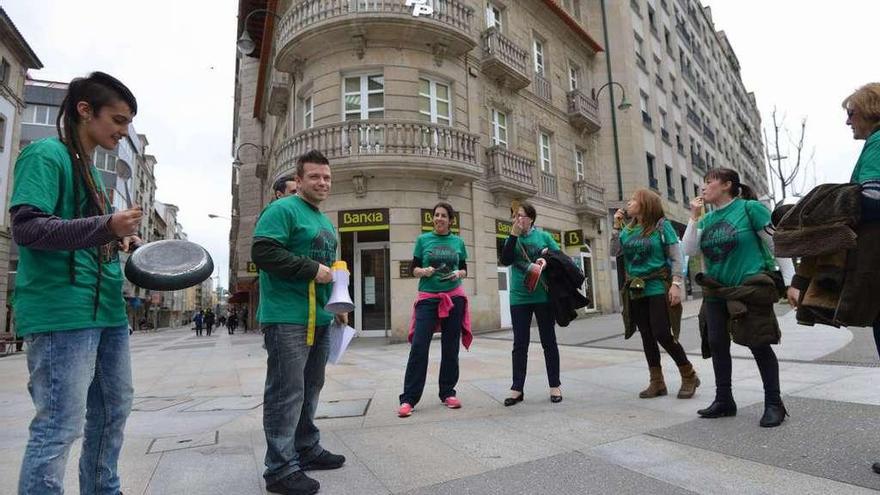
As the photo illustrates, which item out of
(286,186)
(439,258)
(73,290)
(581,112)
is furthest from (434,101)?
(73,290)

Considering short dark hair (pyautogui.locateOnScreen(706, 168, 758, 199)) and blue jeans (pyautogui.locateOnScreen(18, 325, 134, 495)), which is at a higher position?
short dark hair (pyautogui.locateOnScreen(706, 168, 758, 199))

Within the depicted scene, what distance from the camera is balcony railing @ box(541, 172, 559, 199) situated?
17281 mm

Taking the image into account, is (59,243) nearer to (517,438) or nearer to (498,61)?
(517,438)

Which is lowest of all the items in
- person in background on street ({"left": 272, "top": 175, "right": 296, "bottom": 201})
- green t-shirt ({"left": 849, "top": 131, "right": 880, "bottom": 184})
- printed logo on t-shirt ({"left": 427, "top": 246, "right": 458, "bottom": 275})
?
printed logo on t-shirt ({"left": 427, "top": 246, "right": 458, "bottom": 275})

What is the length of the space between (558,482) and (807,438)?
169cm

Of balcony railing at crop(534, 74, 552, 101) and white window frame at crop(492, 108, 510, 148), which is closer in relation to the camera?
white window frame at crop(492, 108, 510, 148)

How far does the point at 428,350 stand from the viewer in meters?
4.43

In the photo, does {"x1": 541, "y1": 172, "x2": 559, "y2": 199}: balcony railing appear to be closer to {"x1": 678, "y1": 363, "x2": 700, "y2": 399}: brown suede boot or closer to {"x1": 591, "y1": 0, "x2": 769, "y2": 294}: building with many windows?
{"x1": 591, "y1": 0, "x2": 769, "y2": 294}: building with many windows

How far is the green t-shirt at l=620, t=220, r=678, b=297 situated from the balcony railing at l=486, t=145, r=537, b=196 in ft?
32.1

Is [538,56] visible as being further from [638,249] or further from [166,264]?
[166,264]

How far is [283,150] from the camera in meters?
13.3

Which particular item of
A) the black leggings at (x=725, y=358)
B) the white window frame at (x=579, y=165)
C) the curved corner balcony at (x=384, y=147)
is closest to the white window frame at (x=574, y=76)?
the white window frame at (x=579, y=165)

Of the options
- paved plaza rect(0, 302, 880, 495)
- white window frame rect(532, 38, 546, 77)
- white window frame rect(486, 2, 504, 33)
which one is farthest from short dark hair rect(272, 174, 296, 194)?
white window frame rect(532, 38, 546, 77)

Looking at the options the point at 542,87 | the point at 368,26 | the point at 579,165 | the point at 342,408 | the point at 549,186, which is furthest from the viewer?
the point at 579,165
